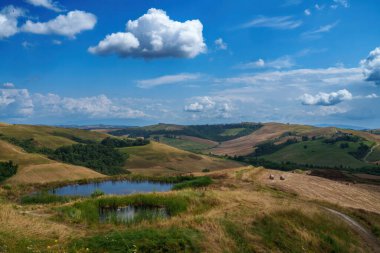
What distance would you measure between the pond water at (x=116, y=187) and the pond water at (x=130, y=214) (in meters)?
15.0

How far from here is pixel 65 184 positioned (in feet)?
152

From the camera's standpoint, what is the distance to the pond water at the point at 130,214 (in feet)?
71.6

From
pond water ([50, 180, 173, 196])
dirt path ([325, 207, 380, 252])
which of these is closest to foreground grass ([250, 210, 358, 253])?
dirt path ([325, 207, 380, 252])

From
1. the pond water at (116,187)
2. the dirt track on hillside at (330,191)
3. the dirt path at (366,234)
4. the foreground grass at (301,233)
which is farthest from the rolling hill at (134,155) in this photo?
the foreground grass at (301,233)

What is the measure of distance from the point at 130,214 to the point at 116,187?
22.9 meters

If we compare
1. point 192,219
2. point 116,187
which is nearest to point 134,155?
point 116,187

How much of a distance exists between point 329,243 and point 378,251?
4.52 meters

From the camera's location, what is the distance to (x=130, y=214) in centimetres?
2488

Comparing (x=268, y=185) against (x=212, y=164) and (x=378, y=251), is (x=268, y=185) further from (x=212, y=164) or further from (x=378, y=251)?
(x=212, y=164)

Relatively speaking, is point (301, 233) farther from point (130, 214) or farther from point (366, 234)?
point (130, 214)

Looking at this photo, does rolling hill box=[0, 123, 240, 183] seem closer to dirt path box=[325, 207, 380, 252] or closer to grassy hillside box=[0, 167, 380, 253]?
grassy hillside box=[0, 167, 380, 253]

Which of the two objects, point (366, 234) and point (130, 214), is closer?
point (130, 214)

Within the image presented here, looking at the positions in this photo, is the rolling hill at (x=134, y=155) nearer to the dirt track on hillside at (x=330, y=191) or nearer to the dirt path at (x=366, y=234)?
the dirt track on hillside at (x=330, y=191)

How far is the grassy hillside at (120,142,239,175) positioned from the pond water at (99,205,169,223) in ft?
356
